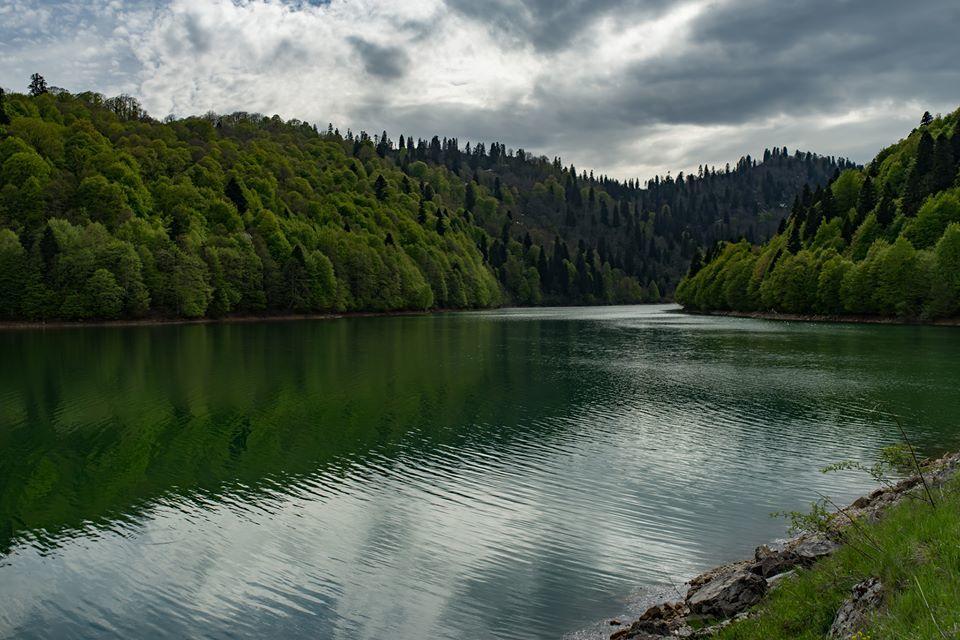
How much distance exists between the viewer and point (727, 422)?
33594mm

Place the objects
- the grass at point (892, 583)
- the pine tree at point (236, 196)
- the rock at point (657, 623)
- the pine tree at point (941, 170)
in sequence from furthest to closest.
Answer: the pine tree at point (236, 196) < the pine tree at point (941, 170) < the rock at point (657, 623) < the grass at point (892, 583)

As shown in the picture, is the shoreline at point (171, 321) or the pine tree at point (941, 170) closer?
the shoreline at point (171, 321)

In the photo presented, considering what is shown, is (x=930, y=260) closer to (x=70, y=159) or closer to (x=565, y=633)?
(x=565, y=633)

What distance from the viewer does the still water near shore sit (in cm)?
1445

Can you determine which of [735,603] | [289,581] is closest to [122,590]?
[289,581]

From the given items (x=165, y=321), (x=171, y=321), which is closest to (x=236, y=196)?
(x=171, y=321)

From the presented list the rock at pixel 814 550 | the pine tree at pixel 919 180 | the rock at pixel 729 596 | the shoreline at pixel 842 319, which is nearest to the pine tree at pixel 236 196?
the shoreline at pixel 842 319

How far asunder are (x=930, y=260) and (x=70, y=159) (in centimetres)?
17204

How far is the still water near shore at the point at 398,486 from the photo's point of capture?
1445 cm

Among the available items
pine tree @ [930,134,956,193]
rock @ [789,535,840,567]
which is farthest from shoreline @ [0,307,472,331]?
pine tree @ [930,134,956,193]

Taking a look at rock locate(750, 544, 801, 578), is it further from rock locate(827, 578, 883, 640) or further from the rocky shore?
rock locate(827, 578, 883, 640)

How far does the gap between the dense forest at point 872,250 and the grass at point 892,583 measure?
355ft

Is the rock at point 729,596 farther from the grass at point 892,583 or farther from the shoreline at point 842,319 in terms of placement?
the shoreline at point 842,319

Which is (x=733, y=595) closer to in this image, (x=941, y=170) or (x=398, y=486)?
(x=398, y=486)
